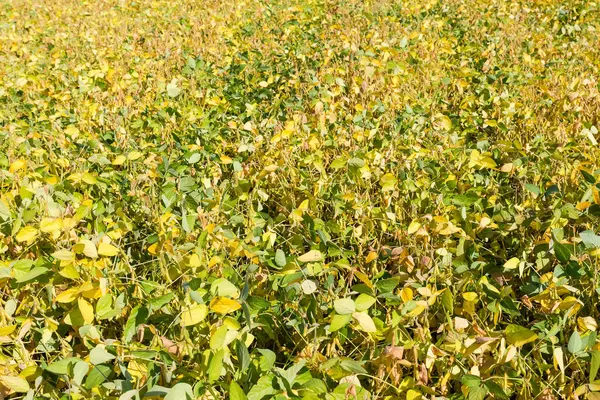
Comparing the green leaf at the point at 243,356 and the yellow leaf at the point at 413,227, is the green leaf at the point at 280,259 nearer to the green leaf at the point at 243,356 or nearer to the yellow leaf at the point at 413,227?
the green leaf at the point at 243,356

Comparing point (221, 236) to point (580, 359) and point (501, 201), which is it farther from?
point (501, 201)

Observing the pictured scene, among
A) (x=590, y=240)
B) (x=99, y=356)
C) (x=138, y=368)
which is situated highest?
(x=590, y=240)

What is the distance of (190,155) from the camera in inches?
99.9

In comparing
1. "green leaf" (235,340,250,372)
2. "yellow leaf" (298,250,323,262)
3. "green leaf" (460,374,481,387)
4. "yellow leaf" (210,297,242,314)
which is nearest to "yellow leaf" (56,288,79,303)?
"yellow leaf" (210,297,242,314)

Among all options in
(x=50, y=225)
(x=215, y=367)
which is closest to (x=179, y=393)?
(x=215, y=367)

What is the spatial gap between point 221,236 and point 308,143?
0.95 metres

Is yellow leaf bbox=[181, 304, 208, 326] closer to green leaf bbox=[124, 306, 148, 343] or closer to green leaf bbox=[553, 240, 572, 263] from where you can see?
green leaf bbox=[124, 306, 148, 343]

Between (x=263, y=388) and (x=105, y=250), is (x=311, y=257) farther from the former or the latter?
(x=105, y=250)

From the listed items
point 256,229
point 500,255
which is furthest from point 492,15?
point 256,229

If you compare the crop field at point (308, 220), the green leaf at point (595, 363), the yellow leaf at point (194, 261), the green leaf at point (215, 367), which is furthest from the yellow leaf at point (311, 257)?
the green leaf at point (595, 363)

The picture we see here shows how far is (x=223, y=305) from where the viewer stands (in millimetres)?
1391

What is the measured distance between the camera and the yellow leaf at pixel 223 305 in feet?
4.54

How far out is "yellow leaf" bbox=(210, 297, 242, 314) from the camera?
138cm

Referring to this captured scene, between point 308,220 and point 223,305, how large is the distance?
2.25 feet
